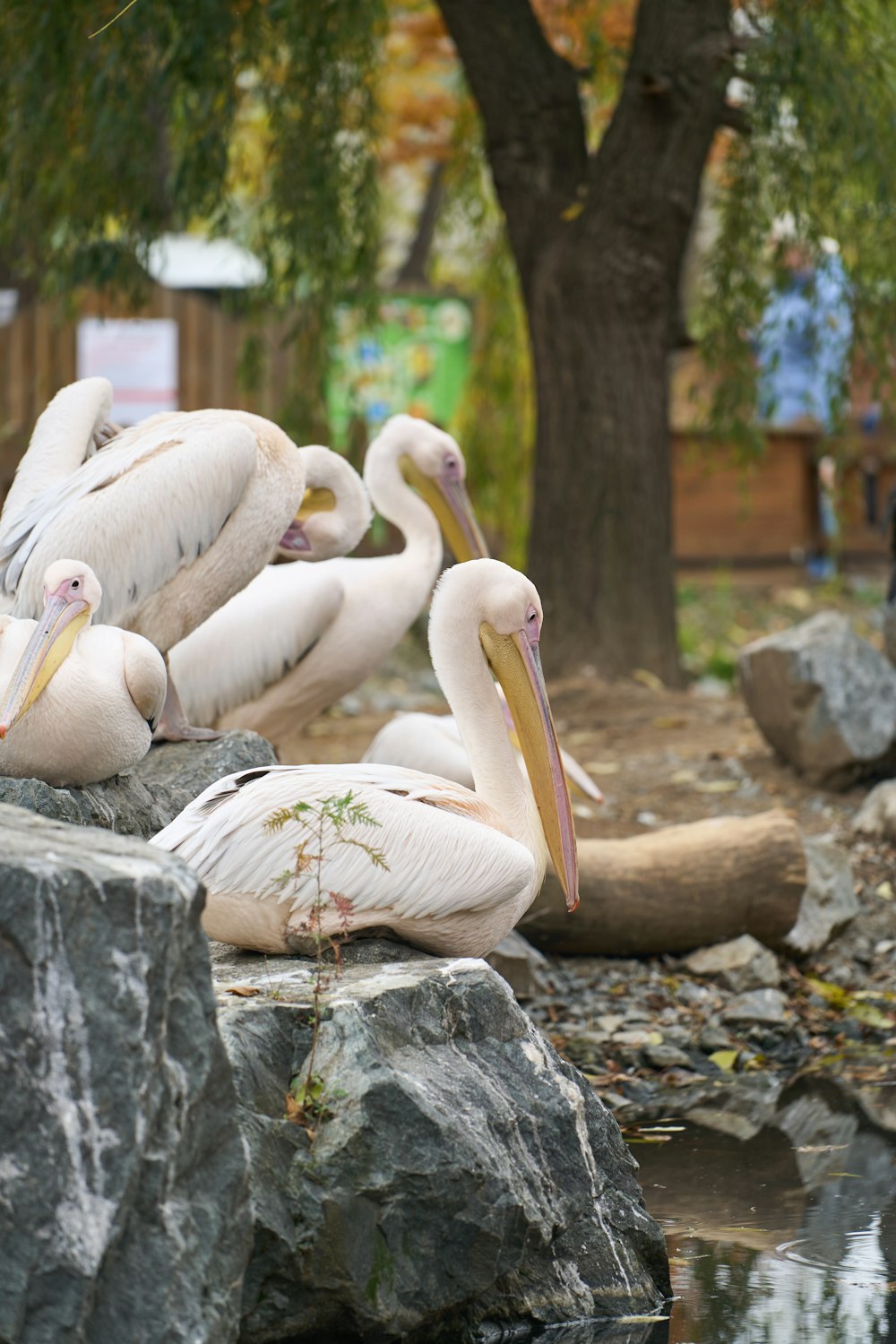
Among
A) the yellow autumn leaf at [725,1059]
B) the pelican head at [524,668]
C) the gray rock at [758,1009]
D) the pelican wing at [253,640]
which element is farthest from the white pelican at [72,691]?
the gray rock at [758,1009]

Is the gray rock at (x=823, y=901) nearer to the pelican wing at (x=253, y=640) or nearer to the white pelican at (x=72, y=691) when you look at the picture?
the pelican wing at (x=253, y=640)

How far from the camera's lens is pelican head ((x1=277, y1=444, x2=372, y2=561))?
5.39 meters

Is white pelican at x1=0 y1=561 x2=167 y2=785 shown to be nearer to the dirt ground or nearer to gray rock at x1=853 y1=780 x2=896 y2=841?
the dirt ground

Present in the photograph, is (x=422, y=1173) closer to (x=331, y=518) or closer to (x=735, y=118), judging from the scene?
(x=331, y=518)

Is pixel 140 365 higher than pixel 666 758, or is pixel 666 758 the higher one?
pixel 140 365

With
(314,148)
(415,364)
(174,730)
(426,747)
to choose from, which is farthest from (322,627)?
(415,364)

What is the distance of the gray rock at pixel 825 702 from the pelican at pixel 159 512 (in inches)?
103

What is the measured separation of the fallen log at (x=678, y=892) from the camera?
5.12 metres

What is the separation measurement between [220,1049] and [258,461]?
7.61 ft

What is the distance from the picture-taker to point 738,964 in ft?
17.1

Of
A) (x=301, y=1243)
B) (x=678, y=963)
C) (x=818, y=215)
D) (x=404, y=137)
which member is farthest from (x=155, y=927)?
(x=404, y=137)

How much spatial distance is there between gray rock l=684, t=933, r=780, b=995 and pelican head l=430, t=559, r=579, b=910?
63.2 inches

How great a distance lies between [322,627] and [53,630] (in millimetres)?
2172

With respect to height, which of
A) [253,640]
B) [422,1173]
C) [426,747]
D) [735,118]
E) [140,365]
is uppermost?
[735,118]
